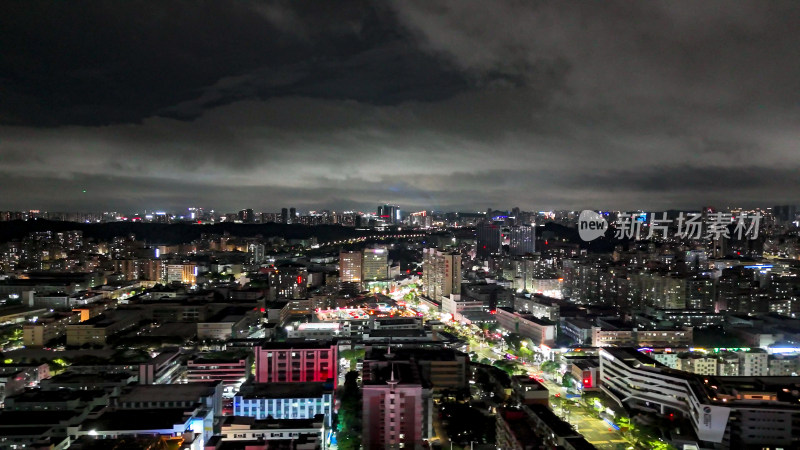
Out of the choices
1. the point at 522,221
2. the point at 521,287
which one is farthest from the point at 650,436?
the point at 522,221

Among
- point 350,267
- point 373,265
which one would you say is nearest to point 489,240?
point 373,265

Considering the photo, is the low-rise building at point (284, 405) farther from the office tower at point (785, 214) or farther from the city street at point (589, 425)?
the office tower at point (785, 214)

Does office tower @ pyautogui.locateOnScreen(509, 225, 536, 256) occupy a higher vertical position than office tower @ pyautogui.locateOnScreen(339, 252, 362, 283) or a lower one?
higher

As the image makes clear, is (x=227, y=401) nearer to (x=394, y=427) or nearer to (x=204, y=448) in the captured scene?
(x=204, y=448)

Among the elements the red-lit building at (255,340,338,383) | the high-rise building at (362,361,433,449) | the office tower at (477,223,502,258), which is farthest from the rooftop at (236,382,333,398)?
the office tower at (477,223,502,258)

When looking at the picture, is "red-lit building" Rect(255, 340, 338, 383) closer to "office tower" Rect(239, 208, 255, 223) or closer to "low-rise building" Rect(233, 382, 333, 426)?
"low-rise building" Rect(233, 382, 333, 426)

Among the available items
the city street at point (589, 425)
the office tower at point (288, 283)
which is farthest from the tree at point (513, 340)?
the office tower at point (288, 283)

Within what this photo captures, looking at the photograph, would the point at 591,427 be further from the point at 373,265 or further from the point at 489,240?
the point at 489,240
